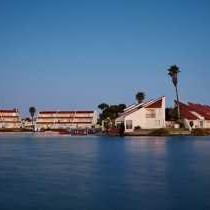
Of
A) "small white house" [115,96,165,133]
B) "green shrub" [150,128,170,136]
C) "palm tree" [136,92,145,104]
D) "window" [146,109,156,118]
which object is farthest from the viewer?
"palm tree" [136,92,145,104]

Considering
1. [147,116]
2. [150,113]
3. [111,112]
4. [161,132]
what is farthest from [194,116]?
[111,112]

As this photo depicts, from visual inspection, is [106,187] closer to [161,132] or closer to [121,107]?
[161,132]

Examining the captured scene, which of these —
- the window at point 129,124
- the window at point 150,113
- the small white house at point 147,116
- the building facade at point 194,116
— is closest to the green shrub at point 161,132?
the small white house at point 147,116

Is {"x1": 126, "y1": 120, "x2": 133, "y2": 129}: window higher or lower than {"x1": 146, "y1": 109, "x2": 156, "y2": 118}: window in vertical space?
lower

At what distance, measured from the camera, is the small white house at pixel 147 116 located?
13000 cm

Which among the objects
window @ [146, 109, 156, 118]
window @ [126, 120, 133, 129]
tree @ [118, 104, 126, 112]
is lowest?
window @ [126, 120, 133, 129]

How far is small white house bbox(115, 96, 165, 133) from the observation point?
13000 cm

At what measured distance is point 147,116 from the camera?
131625 mm

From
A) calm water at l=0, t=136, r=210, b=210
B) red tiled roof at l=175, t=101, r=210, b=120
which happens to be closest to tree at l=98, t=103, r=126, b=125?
red tiled roof at l=175, t=101, r=210, b=120

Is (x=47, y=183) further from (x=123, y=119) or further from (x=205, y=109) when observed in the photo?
(x=205, y=109)

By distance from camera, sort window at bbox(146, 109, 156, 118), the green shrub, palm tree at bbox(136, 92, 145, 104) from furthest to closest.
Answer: palm tree at bbox(136, 92, 145, 104)
window at bbox(146, 109, 156, 118)
the green shrub

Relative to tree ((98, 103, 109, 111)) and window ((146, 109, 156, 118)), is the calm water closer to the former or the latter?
window ((146, 109, 156, 118))

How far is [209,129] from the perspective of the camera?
13938cm

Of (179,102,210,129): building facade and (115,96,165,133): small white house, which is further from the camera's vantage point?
(179,102,210,129): building facade
